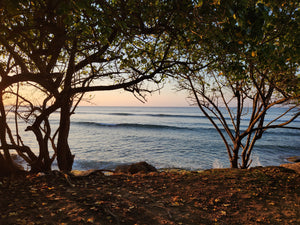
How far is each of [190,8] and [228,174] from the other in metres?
5.17

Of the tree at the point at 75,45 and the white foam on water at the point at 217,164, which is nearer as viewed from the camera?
the tree at the point at 75,45

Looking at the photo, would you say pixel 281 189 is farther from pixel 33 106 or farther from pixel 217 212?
pixel 33 106

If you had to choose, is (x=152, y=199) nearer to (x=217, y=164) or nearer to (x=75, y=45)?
(x=75, y=45)

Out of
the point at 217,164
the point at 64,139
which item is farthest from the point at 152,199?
the point at 217,164

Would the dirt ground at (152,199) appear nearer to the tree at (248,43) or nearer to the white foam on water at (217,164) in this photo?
the tree at (248,43)

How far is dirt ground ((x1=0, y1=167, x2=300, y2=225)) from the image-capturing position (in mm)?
3996

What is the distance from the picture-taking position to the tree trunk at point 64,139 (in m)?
6.71

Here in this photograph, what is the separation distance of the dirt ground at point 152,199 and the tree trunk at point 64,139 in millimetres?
1175

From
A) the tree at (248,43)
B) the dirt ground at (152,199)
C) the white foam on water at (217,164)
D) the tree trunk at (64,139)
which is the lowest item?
the white foam on water at (217,164)

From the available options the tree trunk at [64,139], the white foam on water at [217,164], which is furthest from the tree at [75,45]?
the white foam on water at [217,164]

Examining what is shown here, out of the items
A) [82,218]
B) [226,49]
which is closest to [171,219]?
[82,218]

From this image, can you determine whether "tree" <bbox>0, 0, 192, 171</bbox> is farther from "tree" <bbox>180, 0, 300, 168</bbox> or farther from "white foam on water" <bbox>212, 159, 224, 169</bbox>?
"white foam on water" <bbox>212, 159, 224, 169</bbox>

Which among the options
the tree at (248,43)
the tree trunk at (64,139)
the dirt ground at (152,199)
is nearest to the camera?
the tree at (248,43)

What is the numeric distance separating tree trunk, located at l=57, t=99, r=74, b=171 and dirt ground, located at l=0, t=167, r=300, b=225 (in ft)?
3.85
